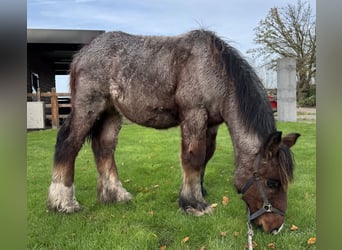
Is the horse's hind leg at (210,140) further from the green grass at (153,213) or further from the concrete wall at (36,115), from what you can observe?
the concrete wall at (36,115)

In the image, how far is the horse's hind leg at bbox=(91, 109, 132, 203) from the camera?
3488 mm

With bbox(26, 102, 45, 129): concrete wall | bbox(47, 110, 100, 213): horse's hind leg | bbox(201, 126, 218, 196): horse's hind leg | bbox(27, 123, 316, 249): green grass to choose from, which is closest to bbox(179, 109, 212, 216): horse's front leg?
bbox(27, 123, 316, 249): green grass

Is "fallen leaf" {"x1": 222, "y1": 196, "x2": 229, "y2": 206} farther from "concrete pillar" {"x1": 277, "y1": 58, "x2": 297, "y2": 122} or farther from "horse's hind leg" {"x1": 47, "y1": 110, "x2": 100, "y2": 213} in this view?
"horse's hind leg" {"x1": 47, "y1": 110, "x2": 100, "y2": 213}

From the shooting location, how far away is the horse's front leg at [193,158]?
3.07 meters

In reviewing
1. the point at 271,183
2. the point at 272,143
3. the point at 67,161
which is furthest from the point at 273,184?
the point at 67,161

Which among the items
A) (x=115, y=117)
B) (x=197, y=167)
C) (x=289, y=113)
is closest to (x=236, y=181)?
(x=197, y=167)

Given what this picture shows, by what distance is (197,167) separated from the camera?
10.3ft

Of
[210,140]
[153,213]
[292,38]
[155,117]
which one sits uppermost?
[292,38]

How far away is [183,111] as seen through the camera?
10.3 feet

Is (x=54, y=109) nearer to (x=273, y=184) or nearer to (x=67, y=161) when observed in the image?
(x=67, y=161)

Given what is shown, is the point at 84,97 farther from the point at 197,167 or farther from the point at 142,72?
the point at 197,167

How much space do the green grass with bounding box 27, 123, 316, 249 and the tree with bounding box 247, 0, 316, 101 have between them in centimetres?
65

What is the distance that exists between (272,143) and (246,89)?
1.92ft

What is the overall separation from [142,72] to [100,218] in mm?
1381
